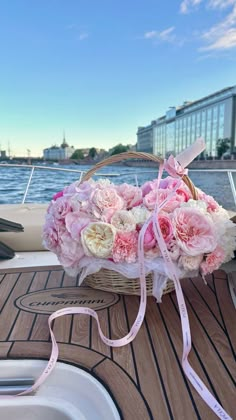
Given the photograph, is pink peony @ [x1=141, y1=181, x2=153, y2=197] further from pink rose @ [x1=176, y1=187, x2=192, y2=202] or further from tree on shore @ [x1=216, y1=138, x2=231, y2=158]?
tree on shore @ [x1=216, y1=138, x2=231, y2=158]

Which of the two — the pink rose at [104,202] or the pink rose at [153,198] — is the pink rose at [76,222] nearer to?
the pink rose at [104,202]

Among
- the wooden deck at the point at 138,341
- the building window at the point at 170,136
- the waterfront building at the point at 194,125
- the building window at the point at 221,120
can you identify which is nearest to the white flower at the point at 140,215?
the wooden deck at the point at 138,341

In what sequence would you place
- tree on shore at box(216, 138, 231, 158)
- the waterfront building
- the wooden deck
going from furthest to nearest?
the waterfront building < tree on shore at box(216, 138, 231, 158) < the wooden deck

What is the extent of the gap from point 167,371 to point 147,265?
0.22 m

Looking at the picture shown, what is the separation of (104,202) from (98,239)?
0.30 ft

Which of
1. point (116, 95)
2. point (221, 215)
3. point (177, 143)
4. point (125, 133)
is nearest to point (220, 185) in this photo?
point (221, 215)

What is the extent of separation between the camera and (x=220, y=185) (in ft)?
20.5

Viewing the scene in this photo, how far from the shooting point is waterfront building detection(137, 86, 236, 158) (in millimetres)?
32669

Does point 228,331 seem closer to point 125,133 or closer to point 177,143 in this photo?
point 125,133

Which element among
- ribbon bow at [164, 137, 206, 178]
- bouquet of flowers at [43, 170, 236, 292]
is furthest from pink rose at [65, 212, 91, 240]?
ribbon bow at [164, 137, 206, 178]

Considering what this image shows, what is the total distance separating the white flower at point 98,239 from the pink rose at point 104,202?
35 mm

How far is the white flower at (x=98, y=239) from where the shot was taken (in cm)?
70

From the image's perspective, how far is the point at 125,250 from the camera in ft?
2.27

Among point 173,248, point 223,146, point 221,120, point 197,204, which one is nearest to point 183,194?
point 197,204
